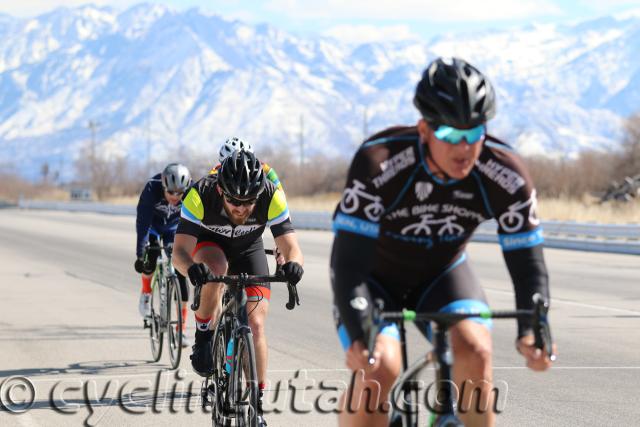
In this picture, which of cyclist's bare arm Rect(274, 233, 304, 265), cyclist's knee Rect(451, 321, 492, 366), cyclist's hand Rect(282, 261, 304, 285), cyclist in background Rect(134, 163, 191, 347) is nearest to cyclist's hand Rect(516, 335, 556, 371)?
cyclist's knee Rect(451, 321, 492, 366)

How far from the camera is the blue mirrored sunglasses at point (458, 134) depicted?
418 cm

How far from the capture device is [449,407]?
4.14m

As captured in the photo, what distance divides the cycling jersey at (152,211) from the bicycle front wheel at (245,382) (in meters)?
4.29

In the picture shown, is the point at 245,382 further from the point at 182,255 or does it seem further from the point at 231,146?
the point at 231,146

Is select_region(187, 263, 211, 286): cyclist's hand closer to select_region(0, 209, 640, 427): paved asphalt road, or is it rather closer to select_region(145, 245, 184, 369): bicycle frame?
select_region(0, 209, 640, 427): paved asphalt road

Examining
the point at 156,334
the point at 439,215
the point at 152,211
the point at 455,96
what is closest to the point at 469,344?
the point at 439,215

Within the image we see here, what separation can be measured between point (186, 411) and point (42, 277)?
12.5m

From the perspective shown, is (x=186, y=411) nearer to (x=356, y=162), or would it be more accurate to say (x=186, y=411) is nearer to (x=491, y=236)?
(x=356, y=162)

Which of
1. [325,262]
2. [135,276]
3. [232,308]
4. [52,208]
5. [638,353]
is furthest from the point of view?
[52,208]

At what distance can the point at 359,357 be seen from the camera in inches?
160

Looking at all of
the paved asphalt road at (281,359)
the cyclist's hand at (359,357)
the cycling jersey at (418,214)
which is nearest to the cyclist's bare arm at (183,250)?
the paved asphalt road at (281,359)

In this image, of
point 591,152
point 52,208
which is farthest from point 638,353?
point 52,208

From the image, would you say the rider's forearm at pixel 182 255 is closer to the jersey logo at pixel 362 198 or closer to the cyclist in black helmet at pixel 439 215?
the cyclist in black helmet at pixel 439 215

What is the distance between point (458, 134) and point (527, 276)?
68 centimetres
